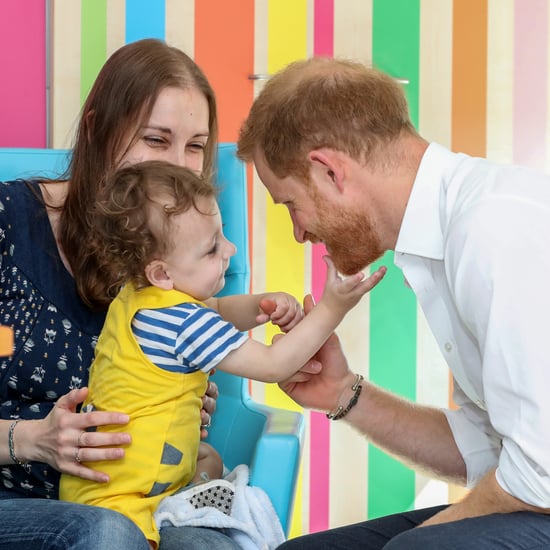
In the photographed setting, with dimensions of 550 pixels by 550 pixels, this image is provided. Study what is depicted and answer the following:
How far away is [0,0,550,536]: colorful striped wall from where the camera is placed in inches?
104

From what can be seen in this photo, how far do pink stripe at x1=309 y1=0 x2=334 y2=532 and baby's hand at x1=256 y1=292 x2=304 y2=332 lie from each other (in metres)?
1.14

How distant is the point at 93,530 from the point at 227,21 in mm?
1769

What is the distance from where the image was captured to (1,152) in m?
1.90

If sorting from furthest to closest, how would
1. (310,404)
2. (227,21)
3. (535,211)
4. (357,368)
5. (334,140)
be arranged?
1. (357,368)
2. (227,21)
3. (310,404)
4. (334,140)
5. (535,211)

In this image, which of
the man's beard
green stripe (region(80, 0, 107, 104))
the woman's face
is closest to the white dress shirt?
the man's beard

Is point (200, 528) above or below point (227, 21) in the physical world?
below

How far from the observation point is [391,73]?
2.87 m

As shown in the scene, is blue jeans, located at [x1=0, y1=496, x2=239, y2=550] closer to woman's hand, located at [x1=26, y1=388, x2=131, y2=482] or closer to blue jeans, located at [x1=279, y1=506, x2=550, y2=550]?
woman's hand, located at [x1=26, y1=388, x2=131, y2=482]

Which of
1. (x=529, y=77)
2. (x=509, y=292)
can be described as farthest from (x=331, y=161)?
(x=529, y=77)

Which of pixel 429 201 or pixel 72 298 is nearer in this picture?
pixel 429 201

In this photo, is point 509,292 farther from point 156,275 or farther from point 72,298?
point 72,298

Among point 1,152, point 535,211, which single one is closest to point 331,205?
point 535,211

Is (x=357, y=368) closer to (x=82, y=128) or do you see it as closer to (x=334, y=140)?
(x=82, y=128)

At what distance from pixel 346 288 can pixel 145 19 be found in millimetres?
1354
